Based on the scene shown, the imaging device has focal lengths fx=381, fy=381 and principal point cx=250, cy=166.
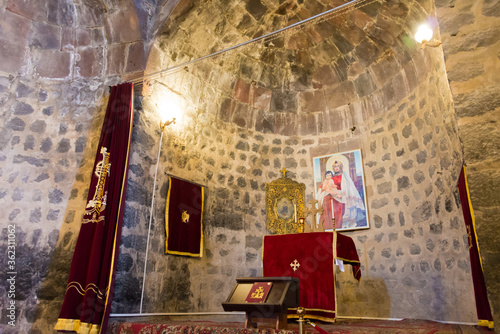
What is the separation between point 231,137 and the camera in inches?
269

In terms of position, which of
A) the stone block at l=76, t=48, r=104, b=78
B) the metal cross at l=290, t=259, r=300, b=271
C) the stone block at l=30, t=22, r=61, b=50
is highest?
the stone block at l=30, t=22, r=61, b=50

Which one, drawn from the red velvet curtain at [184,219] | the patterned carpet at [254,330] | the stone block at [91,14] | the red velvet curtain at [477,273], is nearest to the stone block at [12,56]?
the stone block at [91,14]

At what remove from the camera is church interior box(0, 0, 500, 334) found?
461cm

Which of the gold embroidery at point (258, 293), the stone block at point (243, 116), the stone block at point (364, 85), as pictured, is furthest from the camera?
the stone block at point (243, 116)

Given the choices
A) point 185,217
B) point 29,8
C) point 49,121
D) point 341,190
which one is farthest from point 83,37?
point 341,190

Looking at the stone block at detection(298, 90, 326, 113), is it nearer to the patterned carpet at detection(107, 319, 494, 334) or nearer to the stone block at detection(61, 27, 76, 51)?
the stone block at detection(61, 27, 76, 51)

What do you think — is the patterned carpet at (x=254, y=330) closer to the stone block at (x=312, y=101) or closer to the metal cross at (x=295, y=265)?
the metal cross at (x=295, y=265)

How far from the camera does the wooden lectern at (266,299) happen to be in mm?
3270

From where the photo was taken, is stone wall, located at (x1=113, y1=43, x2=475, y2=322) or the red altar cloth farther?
stone wall, located at (x1=113, y1=43, x2=475, y2=322)

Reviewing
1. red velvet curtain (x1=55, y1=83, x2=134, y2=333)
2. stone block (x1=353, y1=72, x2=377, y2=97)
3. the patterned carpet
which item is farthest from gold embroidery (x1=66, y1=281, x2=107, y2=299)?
stone block (x1=353, y1=72, x2=377, y2=97)

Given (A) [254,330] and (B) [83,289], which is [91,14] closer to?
(B) [83,289]

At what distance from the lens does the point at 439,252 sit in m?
5.02

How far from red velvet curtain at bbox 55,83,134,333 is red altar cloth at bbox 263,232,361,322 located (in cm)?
183

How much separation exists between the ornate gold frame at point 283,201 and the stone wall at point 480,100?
385 cm
